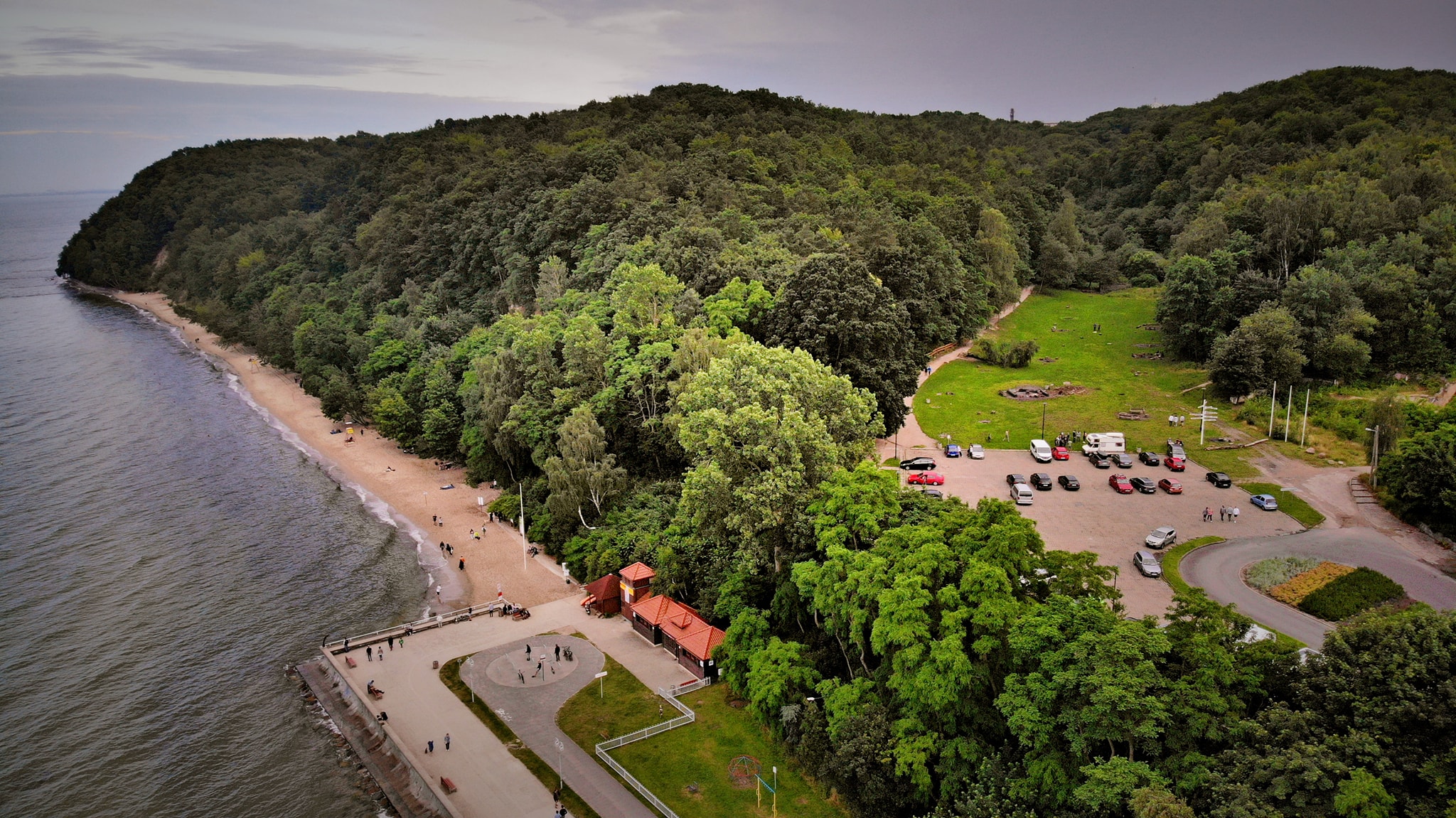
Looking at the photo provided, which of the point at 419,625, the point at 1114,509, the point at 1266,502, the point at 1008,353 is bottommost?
the point at 419,625

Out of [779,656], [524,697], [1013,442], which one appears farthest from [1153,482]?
[524,697]

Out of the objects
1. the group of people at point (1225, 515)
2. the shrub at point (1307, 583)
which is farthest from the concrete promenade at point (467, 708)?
the group of people at point (1225, 515)

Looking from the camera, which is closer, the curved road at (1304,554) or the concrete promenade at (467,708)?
the concrete promenade at (467,708)

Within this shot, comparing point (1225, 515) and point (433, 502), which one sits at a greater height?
point (1225, 515)

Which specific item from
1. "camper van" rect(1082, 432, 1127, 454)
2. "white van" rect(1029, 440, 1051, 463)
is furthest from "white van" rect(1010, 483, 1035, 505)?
"camper van" rect(1082, 432, 1127, 454)

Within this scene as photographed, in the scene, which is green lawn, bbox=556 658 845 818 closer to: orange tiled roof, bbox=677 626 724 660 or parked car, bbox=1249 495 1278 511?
orange tiled roof, bbox=677 626 724 660

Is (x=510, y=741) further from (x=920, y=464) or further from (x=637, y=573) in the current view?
(x=920, y=464)

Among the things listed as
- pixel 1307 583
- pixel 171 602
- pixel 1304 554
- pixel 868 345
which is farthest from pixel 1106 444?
pixel 171 602

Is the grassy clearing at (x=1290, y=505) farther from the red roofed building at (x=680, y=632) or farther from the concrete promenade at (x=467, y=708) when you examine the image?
the concrete promenade at (x=467, y=708)
